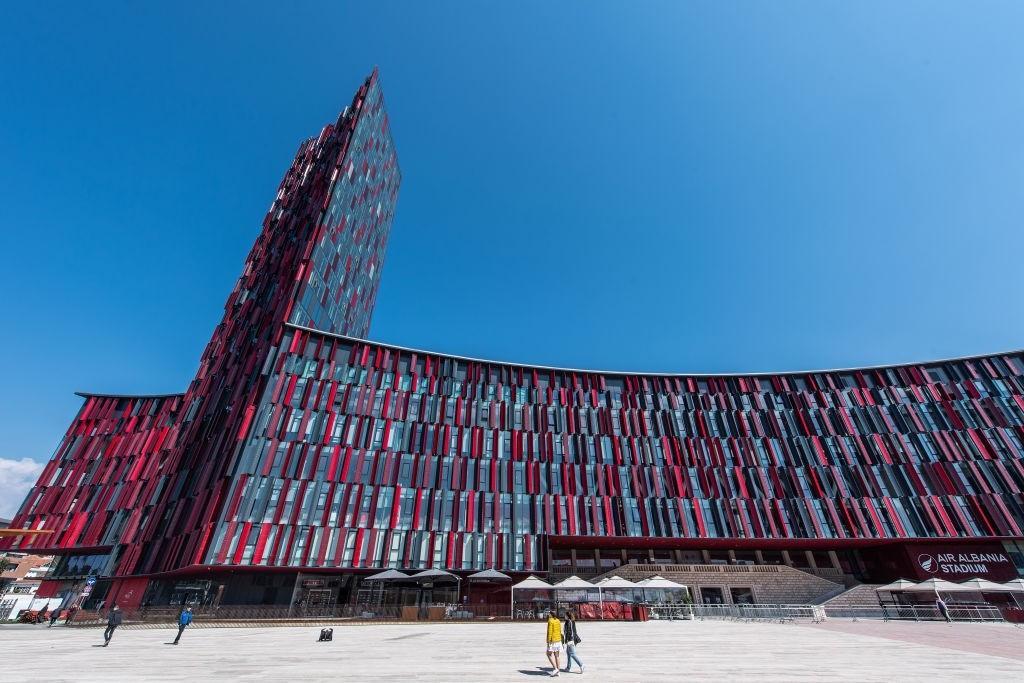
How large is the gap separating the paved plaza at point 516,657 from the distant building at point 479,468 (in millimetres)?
21747

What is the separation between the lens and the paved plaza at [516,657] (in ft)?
38.4

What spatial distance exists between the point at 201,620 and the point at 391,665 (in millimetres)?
26609

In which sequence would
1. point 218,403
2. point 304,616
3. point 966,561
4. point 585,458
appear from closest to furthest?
point 304,616 < point 966,561 < point 218,403 < point 585,458

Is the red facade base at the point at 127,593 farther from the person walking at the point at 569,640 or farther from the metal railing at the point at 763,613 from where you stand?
the metal railing at the point at 763,613

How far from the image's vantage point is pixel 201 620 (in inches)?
1241

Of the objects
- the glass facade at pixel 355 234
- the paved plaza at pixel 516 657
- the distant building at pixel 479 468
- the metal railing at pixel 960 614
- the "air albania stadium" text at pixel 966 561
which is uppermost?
the glass facade at pixel 355 234

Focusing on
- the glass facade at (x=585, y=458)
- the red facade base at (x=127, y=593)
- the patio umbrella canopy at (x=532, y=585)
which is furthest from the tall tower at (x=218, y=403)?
the patio umbrella canopy at (x=532, y=585)

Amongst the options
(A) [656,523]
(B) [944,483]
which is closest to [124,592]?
(A) [656,523]

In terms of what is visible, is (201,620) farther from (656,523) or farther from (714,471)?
(714,471)

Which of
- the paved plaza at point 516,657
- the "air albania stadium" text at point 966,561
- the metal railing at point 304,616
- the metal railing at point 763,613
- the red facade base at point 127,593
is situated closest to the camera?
the paved plaza at point 516,657

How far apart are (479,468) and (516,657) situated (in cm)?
3738

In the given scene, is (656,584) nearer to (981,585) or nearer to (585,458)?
(585,458)

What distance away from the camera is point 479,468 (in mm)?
52344

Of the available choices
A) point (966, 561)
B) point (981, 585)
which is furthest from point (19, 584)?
point (966, 561)
